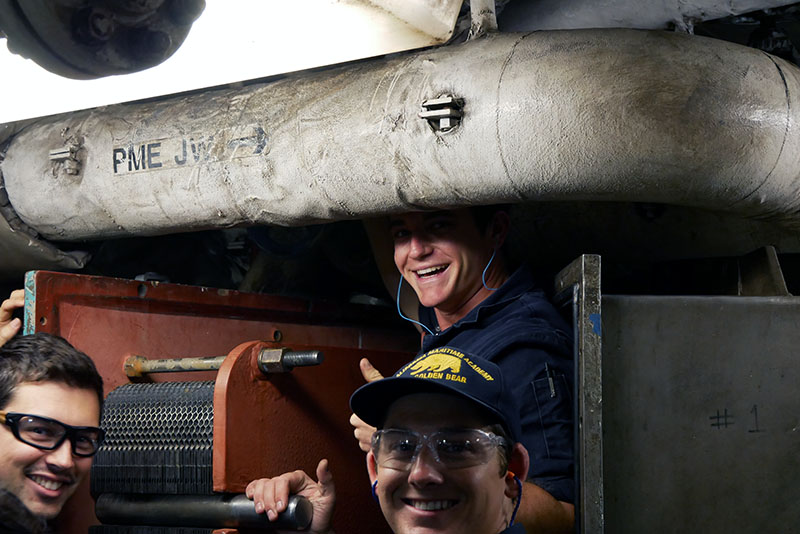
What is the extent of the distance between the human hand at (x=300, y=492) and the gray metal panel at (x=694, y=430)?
2.01 feet

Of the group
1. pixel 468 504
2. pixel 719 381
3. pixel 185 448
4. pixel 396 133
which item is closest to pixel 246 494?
pixel 185 448

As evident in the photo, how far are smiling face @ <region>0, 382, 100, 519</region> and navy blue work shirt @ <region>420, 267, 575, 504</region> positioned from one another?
87cm

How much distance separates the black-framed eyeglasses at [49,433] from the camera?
73.7 inches

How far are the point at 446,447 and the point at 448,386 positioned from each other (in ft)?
0.34

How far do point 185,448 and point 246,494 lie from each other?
0.22 m

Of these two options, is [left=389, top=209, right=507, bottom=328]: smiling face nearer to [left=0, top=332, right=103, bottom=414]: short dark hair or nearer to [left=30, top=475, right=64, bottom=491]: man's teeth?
[left=0, top=332, right=103, bottom=414]: short dark hair

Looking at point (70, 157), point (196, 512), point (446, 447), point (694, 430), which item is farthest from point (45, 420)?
point (694, 430)

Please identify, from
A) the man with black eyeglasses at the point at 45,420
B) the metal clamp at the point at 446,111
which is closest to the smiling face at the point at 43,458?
the man with black eyeglasses at the point at 45,420

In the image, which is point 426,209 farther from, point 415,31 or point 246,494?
point 246,494

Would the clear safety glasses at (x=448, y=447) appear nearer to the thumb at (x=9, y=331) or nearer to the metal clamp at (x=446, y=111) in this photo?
the metal clamp at (x=446, y=111)

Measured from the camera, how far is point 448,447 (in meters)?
1.49

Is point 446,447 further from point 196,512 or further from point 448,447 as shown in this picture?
point 196,512

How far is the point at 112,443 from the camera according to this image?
2217 mm

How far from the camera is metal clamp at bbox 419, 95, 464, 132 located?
1.84 m
